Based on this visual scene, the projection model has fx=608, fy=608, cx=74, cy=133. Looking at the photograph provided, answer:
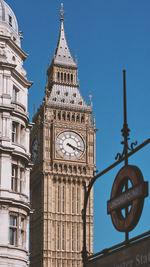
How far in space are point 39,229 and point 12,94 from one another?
63936mm

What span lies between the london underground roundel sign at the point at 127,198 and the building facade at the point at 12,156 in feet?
86.1

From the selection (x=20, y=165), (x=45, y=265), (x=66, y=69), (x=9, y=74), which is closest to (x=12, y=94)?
(x=9, y=74)

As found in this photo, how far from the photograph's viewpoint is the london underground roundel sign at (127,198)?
39.8 ft

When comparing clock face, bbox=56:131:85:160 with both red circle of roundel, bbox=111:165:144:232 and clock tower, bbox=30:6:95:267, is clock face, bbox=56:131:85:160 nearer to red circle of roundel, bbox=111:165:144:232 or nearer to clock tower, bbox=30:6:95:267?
clock tower, bbox=30:6:95:267

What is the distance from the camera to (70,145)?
10875 centimetres

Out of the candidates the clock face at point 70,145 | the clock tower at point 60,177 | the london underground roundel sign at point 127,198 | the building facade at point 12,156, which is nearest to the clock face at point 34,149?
the clock tower at point 60,177

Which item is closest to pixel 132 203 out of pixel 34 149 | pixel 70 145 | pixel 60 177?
pixel 60 177

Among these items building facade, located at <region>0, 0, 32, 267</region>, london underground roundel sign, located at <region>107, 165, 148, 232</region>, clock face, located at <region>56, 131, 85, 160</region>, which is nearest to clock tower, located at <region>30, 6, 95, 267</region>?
clock face, located at <region>56, 131, 85, 160</region>

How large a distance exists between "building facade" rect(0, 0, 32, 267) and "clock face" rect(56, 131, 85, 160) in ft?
202

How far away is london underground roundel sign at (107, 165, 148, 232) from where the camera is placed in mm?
12141

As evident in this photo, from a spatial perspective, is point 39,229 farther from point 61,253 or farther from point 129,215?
point 129,215

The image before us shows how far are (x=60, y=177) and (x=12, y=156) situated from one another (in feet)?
216

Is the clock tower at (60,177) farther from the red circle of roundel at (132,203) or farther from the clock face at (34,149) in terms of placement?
the red circle of roundel at (132,203)

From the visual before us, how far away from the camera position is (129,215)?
12.4 meters
